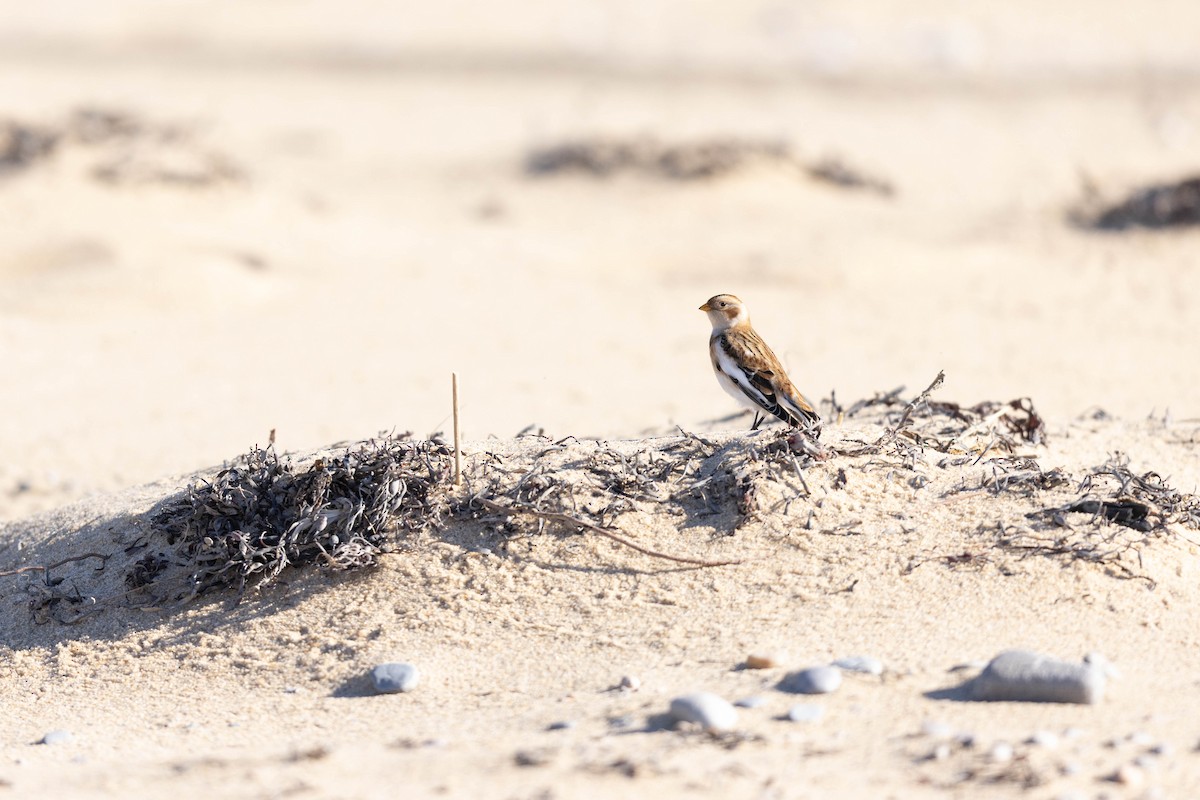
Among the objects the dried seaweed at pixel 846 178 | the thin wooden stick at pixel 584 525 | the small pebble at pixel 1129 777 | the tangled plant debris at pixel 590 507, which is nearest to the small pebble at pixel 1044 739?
the small pebble at pixel 1129 777

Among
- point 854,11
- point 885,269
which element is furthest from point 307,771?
point 854,11

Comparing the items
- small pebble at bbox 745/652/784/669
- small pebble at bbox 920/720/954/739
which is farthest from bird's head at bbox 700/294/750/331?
small pebble at bbox 920/720/954/739

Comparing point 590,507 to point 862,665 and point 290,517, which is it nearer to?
point 290,517

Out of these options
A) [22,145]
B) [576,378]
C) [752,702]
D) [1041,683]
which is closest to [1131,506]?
[1041,683]

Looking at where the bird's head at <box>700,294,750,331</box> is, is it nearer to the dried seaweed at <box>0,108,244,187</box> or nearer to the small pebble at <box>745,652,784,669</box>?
the small pebble at <box>745,652,784,669</box>

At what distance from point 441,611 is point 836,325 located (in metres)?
6.55

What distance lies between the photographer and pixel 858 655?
387 centimetres

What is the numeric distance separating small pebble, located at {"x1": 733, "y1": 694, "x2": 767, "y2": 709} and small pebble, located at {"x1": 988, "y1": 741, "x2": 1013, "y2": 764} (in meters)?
0.61

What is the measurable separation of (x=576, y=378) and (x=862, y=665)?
5.16 m

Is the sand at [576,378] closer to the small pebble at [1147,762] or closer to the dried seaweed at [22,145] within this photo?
the small pebble at [1147,762]

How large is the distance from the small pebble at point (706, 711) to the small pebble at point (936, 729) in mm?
481

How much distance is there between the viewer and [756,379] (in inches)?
203

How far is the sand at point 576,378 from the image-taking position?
3578mm

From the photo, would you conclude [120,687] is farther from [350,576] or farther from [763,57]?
[763,57]
